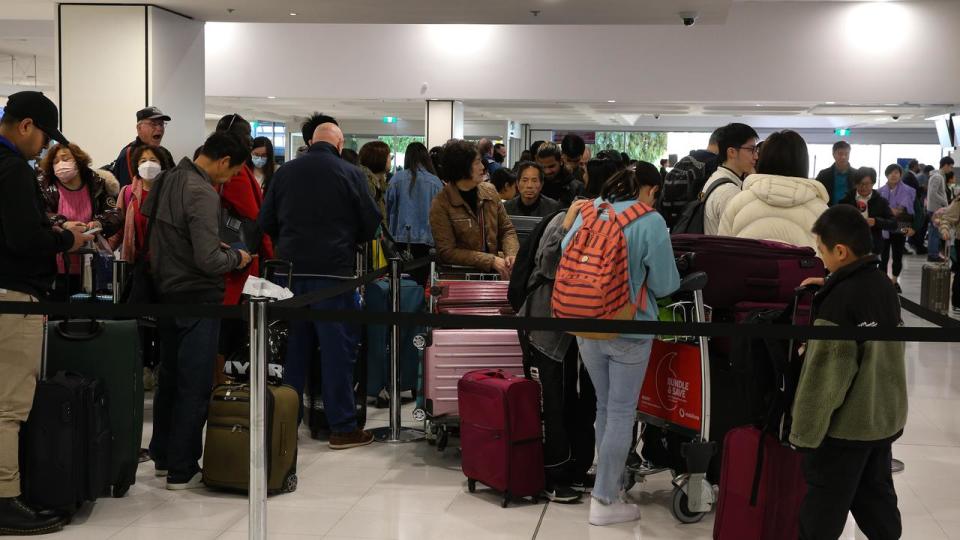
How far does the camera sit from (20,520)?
418 cm

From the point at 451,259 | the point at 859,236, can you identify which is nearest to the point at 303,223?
the point at 451,259

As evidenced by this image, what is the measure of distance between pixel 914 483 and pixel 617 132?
2575 cm

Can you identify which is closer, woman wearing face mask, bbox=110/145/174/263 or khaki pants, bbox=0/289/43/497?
khaki pants, bbox=0/289/43/497

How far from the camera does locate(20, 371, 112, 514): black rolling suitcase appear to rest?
13.9ft

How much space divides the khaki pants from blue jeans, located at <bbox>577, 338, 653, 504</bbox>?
2226mm

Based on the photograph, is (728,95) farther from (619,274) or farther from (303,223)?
(619,274)

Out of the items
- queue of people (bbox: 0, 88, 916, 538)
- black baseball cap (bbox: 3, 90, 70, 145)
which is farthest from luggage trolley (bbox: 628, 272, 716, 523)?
black baseball cap (bbox: 3, 90, 70, 145)

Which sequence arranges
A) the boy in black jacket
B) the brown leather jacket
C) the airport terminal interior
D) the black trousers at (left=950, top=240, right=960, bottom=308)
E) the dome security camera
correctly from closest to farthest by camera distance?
the boy in black jacket
the airport terminal interior
the brown leather jacket
the dome security camera
the black trousers at (left=950, top=240, right=960, bottom=308)

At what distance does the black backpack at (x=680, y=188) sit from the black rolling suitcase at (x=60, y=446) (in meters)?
3.55

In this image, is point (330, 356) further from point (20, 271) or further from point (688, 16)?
point (688, 16)

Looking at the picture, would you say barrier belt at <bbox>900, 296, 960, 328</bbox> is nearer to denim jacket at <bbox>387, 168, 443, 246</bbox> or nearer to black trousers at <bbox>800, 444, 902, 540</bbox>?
black trousers at <bbox>800, 444, 902, 540</bbox>

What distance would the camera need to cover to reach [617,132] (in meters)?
30.4

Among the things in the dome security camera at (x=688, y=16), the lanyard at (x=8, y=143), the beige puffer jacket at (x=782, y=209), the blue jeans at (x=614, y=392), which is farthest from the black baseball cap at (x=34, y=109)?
the dome security camera at (x=688, y=16)

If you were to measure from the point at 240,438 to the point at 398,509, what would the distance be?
785 mm
